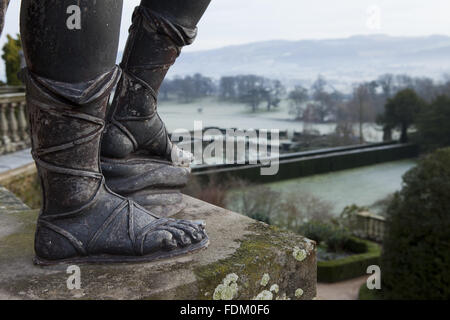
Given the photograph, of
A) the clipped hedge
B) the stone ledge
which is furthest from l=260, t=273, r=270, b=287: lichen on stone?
the clipped hedge

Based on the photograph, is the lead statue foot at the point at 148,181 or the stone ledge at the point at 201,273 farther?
the lead statue foot at the point at 148,181

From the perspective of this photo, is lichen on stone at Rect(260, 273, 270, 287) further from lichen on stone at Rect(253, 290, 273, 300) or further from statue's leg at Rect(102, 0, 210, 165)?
statue's leg at Rect(102, 0, 210, 165)

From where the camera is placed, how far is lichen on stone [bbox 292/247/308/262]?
234cm

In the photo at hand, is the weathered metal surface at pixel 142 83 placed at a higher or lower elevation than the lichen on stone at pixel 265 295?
higher

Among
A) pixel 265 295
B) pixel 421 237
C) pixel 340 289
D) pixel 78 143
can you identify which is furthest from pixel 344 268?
pixel 78 143

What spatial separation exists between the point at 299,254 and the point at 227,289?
1.29 ft

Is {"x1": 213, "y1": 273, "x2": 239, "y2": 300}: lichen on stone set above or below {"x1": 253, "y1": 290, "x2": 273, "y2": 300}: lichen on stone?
above

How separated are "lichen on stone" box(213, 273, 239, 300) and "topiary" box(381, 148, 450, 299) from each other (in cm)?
936

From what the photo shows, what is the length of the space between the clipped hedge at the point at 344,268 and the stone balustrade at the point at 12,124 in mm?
9689

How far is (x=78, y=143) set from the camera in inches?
83.4

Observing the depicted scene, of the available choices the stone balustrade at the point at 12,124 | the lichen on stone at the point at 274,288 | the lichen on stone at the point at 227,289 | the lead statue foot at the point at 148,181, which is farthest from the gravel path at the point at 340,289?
the lichen on stone at the point at 227,289

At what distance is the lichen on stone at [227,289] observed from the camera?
2.09 meters

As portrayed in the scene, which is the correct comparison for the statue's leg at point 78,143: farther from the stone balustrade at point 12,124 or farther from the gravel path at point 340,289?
the gravel path at point 340,289
